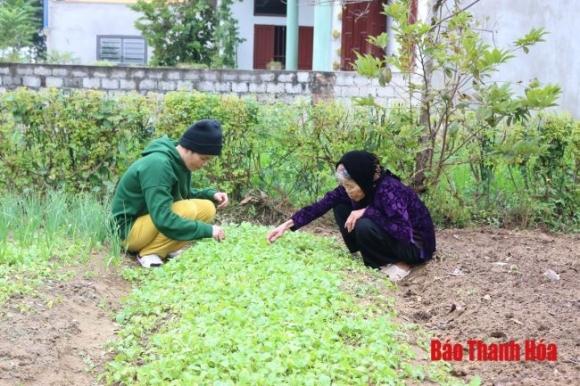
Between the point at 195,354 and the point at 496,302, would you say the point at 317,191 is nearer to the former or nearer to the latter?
the point at 496,302

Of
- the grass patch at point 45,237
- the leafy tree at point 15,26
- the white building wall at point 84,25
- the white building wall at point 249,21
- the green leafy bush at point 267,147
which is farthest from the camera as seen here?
the leafy tree at point 15,26

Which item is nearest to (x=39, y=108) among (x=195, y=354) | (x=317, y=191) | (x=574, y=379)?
(x=317, y=191)

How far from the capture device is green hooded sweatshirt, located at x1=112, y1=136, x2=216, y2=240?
6.04 meters

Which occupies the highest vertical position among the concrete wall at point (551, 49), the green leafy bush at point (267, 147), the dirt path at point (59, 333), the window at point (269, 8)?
the window at point (269, 8)

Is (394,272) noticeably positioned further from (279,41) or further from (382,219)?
(279,41)

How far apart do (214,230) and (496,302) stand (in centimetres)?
214

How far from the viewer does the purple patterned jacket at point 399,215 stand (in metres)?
6.09

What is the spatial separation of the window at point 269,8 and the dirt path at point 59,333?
21.6 meters

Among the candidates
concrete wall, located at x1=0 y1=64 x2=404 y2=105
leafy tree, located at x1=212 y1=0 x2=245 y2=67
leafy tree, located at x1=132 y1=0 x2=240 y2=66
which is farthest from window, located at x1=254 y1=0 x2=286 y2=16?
concrete wall, located at x1=0 y1=64 x2=404 y2=105

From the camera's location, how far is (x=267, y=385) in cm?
359

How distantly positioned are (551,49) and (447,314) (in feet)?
41.3

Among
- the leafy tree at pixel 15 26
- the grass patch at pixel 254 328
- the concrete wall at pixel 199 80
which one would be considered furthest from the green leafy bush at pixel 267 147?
the leafy tree at pixel 15 26

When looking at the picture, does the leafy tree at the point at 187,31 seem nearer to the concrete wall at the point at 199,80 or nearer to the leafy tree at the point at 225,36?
the leafy tree at the point at 225,36

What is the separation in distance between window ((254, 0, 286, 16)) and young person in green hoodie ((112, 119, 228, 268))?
20278 mm
